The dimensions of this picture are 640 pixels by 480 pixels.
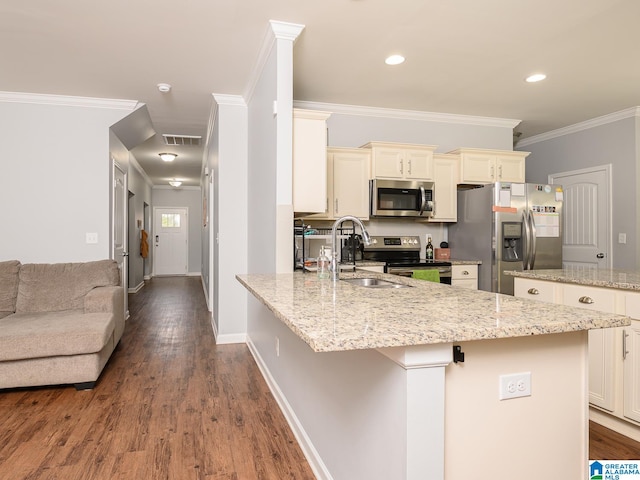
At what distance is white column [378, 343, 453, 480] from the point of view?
3.59ft

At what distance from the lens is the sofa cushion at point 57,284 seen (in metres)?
3.69

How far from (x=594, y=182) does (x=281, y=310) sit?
5.27 meters

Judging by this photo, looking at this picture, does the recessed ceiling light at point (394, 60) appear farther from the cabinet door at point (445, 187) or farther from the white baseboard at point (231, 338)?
the white baseboard at point (231, 338)

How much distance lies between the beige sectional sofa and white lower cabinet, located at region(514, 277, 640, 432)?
3.27 m

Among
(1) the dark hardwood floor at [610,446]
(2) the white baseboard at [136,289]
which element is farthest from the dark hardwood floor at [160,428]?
(2) the white baseboard at [136,289]

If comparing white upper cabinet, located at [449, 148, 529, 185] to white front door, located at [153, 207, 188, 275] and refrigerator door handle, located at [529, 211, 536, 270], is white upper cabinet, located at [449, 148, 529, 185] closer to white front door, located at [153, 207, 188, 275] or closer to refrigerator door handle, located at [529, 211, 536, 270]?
refrigerator door handle, located at [529, 211, 536, 270]

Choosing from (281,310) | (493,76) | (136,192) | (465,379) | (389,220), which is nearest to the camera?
(465,379)

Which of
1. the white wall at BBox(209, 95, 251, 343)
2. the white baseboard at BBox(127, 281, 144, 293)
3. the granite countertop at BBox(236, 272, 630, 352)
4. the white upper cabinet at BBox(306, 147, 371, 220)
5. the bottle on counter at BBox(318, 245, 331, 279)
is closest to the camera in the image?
the granite countertop at BBox(236, 272, 630, 352)

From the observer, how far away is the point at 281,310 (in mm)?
1326

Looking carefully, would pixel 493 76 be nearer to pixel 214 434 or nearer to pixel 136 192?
pixel 214 434

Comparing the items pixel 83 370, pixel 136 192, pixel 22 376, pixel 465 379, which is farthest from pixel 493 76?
pixel 136 192

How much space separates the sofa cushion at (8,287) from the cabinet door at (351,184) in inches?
119

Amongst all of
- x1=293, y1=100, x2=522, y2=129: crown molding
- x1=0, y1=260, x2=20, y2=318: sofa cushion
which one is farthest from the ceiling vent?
x1=0, y1=260, x2=20, y2=318: sofa cushion

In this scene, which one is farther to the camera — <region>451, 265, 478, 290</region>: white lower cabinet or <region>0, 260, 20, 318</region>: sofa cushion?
<region>451, 265, 478, 290</region>: white lower cabinet
